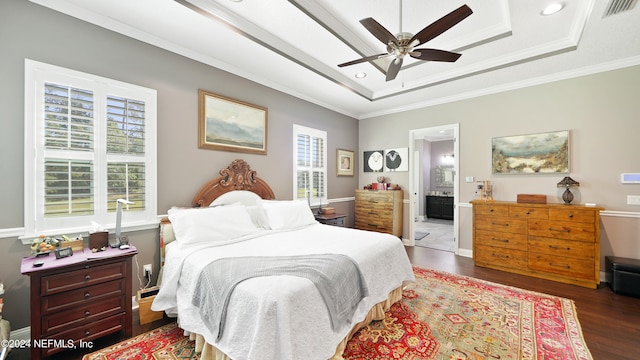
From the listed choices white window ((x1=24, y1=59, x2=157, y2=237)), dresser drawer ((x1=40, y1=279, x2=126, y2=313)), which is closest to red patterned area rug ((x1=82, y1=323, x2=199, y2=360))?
dresser drawer ((x1=40, y1=279, x2=126, y2=313))

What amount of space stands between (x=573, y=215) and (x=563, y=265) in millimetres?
689

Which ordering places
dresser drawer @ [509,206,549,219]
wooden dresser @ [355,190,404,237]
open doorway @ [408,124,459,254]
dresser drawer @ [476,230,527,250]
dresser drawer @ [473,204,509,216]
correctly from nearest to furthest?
dresser drawer @ [509,206,549,219], dresser drawer @ [476,230,527,250], dresser drawer @ [473,204,509,216], wooden dresser @ [355,190,404,237], open doorway @ [408,124,459,254]

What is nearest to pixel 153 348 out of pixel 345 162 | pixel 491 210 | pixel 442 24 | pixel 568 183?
pixel 442 24

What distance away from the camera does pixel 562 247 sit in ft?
10.8

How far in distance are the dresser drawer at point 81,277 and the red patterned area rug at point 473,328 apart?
202 centimetres

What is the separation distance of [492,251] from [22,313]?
5489mm

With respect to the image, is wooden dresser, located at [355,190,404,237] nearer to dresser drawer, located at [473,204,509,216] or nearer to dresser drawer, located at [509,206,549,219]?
dresser drawer, located at [473,204,509,216]

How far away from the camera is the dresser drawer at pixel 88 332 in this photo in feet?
5.84

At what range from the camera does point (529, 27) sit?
106 inches

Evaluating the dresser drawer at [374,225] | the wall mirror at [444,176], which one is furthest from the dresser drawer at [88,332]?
the wall mirror at [444,176]

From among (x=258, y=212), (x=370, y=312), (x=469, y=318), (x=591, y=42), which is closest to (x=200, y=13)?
(x=258, y=212)

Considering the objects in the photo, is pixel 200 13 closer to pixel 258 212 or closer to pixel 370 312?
pixel 258 212

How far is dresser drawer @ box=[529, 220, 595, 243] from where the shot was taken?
10.3 feet

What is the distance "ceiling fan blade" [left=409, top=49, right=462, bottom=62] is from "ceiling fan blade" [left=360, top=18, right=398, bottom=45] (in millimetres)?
270
